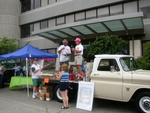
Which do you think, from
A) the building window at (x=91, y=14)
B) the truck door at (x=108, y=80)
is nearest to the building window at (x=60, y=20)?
the building window at (x=91, y=14)

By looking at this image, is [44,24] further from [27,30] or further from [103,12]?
[103,12]

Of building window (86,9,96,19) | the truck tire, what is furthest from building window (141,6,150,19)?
the truck tire

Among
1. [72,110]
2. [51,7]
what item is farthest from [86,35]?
[72,110]

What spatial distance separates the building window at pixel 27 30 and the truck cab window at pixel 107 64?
17.9 meters

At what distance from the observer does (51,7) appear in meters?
18.6

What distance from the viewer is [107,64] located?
5.40 meters

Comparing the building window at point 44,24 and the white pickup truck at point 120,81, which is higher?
the building window at point 44,24

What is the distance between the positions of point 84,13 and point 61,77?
12082 millimetres

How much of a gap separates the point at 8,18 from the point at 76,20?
11511 mm

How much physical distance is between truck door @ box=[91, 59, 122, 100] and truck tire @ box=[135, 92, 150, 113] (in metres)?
0.57

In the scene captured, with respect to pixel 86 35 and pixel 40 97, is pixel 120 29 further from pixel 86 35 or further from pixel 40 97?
pixel 40 97

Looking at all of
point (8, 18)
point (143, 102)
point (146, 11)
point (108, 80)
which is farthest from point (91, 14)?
point (8, 18)

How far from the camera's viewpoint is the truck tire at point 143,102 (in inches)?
179

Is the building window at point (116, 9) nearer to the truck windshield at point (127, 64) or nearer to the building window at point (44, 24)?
the building window at point (44, 24)
